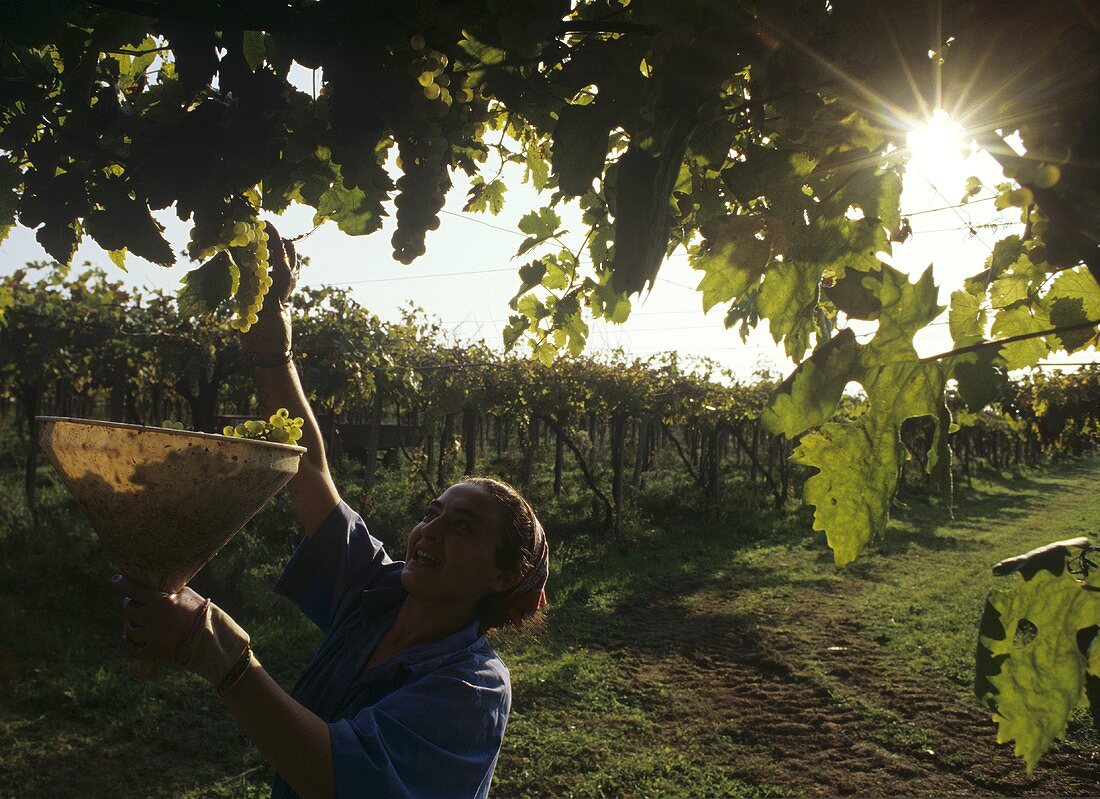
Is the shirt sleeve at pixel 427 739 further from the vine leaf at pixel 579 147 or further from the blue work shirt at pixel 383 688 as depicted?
the vine leaf at pixel 579 147

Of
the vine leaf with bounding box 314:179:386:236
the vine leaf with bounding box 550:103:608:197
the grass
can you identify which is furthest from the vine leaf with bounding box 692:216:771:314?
the grass

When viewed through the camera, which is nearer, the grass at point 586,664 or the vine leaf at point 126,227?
the vine leaf at point 126,227

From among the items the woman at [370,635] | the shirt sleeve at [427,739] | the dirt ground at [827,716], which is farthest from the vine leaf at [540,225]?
the dirt ground at [827,716]

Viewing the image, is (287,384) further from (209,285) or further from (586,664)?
(586,664)

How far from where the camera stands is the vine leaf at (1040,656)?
139 cm

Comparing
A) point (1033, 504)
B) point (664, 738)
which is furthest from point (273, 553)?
point (1033, 504)

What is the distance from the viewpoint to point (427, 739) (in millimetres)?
1695

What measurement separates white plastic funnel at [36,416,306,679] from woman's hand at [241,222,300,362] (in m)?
0.72

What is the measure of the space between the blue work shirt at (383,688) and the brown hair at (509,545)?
0.37 feet

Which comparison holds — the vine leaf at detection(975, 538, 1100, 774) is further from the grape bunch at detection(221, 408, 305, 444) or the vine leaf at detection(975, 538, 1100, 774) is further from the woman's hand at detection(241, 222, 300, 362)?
the woman's hand at detection(241, 222, 300, 362)

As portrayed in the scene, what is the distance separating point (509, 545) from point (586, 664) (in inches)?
229

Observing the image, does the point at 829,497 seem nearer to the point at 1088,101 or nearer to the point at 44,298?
the point at 1088,101

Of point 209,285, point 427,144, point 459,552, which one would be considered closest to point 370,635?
point 459,552

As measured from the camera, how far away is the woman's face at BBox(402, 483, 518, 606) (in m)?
2.09
